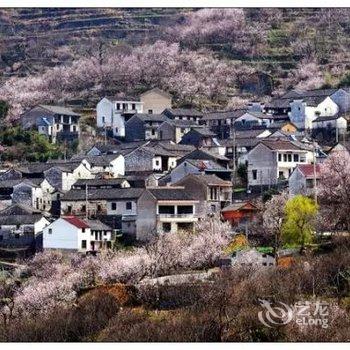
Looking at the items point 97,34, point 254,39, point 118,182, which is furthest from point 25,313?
point 97,34

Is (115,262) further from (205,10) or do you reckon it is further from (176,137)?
(205,10)

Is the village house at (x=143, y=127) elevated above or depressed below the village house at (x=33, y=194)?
above

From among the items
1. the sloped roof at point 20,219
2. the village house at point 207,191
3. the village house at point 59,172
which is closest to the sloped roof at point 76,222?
the sloped roof at point 20,219

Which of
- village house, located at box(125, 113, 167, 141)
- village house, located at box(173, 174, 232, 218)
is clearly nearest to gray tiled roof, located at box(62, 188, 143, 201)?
village house, located at box(173, 174, 232, 218)

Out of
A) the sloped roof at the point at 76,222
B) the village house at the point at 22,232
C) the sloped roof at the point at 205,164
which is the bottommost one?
the village house at the point at 22,232

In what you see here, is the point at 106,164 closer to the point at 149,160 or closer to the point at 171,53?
the point at 149,160

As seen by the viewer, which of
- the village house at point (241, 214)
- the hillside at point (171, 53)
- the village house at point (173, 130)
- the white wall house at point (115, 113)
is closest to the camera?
the village house at point (241, 214)

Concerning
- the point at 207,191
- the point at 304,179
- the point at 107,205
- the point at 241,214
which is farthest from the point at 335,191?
the point at 107,205

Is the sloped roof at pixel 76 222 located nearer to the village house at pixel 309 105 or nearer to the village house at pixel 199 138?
the village house at pixel 199 138

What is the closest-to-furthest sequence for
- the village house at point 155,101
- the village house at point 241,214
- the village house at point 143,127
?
the village house at point 241,214 < the village house at point 143,127 < the village house at point 155,101
